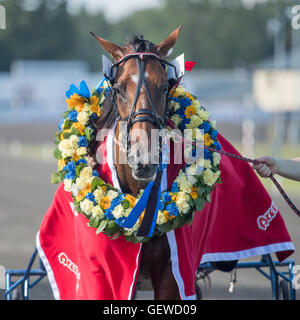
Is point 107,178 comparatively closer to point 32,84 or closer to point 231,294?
point 231,294

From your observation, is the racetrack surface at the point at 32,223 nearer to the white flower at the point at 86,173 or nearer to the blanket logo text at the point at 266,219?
the white flower at the point at 86,173

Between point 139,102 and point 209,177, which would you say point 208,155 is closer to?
point 209,177

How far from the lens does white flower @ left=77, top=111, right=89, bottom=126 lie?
14.0 ft

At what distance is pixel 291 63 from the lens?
40188 millimetres

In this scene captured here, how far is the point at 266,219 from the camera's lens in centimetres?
499

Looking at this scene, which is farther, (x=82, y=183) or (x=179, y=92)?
(x=179, y=92)

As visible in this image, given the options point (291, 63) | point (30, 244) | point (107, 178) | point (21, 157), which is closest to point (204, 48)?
point (291, 63)

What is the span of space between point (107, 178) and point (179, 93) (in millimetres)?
911

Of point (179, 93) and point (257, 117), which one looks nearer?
point (179, 93)

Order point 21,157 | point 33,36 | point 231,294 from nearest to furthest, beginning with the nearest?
1. point 231,294
2. point 21,157
3. point 33,36

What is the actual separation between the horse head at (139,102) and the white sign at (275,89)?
34.7 m

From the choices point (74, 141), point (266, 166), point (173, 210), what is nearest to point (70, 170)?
point (74, 141)

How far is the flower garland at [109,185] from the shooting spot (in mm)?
3895

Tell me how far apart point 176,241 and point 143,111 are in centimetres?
94
